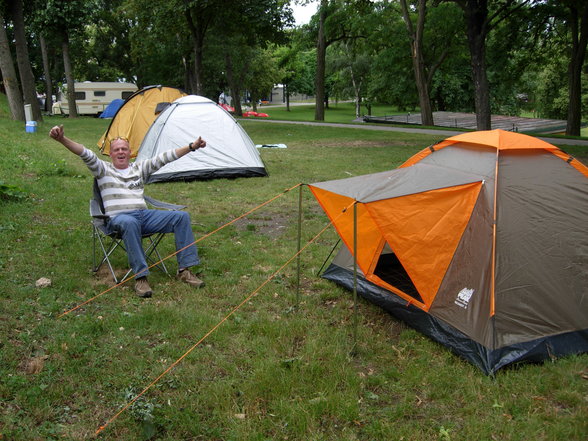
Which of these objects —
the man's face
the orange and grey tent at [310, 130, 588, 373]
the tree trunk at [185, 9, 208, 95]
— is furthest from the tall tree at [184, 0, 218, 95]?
the orange and grey tent at [310, 130, 588, 373]

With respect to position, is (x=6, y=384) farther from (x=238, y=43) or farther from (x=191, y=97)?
(x=238, y=43)

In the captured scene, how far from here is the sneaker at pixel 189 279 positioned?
4.75m

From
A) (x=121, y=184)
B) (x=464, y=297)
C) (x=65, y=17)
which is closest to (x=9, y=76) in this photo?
(x=65, y=17)

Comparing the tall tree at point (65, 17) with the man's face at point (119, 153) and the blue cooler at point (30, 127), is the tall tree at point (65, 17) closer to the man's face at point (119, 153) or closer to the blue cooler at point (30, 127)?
the blue cooler at point (30, 127)

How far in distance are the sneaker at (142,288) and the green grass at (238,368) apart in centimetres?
10

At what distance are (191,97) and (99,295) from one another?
643 centimetres

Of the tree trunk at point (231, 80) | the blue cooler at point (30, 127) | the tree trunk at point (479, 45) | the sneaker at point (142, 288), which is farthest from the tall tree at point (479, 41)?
the tree trunk at point (231, 80)

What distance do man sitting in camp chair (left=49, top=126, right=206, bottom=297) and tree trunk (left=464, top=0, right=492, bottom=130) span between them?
11.4 m

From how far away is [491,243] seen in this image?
3572 mm

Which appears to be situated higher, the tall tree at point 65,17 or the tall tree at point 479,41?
the tall tree at point 65,17

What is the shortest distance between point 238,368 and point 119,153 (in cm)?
255

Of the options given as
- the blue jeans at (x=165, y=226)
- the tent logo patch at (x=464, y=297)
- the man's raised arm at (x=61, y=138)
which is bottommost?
the tent logo patch at (x=464, y=297)

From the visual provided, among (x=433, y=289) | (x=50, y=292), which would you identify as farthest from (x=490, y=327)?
(x=50, y=292)

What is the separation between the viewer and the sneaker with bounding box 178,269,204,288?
15.6ft
